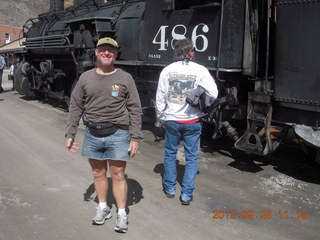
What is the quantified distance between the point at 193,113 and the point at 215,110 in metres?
1.49

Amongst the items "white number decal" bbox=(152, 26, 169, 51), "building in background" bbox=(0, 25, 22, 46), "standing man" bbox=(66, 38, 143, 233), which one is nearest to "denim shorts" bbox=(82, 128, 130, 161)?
"standing man" bbox=(66, 38, 143, 233)

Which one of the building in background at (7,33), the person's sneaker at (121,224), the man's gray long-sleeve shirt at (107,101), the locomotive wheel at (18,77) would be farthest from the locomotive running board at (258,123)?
the building in background at (7,33)

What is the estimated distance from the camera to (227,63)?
15.3ft

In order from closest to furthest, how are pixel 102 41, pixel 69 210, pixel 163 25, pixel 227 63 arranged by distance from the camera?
pixel 102 41 → pixel 69 210 → pixel 227 63 → pixel 163 25

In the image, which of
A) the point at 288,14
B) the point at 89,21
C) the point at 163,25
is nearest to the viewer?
the point at 288,14

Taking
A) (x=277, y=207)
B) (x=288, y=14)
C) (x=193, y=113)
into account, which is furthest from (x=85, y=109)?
(x=288, y=14)

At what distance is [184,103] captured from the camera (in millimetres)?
3580

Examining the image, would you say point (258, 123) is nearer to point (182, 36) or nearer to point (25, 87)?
point (182, 36)

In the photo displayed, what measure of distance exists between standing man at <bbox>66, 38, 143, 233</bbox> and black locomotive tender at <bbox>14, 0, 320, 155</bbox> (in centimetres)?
194

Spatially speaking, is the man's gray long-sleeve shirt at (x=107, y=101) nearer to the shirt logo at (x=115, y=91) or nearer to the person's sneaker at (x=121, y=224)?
the shirt logo at (x=115, y=91)

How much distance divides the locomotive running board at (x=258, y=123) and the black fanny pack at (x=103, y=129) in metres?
2.11

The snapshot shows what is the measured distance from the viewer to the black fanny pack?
2.97 m

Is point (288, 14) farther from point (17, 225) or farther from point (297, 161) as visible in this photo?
point (17, 225)

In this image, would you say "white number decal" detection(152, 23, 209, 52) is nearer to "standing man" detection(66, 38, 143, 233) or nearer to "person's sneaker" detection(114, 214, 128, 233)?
"standing man" detection(66, 38, 143, 233)
